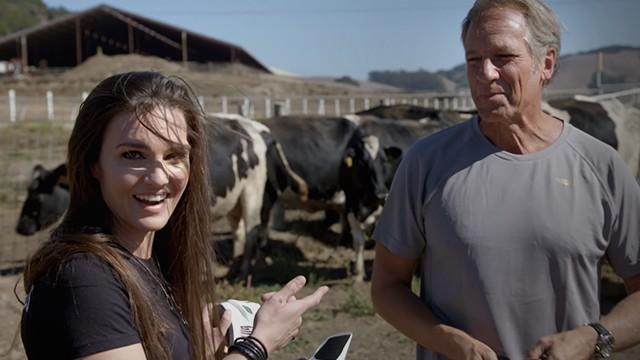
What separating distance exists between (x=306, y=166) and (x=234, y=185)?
1.28 m

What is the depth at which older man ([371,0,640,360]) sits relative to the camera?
6.82ft

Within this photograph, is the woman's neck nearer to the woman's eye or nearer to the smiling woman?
A: the smiling woman

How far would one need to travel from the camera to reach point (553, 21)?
7.13 ft

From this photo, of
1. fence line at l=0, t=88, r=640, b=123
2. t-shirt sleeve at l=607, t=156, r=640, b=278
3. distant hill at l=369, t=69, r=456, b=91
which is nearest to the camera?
t-shirt sleeve at l=607, t=156, r=640, b=278

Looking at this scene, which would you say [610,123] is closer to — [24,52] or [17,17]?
[24,52]

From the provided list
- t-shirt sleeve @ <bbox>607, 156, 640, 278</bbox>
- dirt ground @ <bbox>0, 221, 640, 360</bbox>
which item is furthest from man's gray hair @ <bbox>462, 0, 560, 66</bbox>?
dirt ground @ <bbox>0, 221, 640, 360</bbox>

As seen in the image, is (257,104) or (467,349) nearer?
(467,349)

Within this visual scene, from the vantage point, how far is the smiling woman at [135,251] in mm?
1551

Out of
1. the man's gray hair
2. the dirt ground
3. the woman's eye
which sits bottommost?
the dirt ground

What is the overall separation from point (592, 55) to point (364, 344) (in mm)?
17861

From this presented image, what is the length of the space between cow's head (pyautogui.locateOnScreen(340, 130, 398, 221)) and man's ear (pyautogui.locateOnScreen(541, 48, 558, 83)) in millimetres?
6059

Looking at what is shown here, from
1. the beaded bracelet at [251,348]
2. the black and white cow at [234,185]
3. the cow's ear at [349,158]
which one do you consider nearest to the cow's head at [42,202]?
the black and white cow at [234,185]

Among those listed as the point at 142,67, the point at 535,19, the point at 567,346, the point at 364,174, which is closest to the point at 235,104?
the point at 142,67

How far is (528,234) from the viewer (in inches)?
81.7
